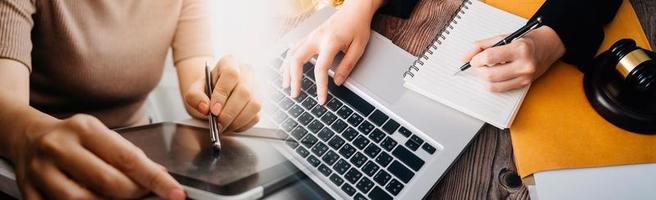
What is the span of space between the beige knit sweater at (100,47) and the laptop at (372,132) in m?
0.21

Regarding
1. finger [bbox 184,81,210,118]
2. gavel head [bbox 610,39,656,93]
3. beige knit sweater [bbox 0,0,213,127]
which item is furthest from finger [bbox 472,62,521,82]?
beige knit sweater [bbox 0,0,213,127]

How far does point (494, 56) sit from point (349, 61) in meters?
0.17

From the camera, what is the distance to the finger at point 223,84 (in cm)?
45

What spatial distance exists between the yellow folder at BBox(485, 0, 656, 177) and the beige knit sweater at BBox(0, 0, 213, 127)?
470 millimetres

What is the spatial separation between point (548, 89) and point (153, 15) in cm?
55

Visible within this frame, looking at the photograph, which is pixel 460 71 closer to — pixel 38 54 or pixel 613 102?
pixel 613 102

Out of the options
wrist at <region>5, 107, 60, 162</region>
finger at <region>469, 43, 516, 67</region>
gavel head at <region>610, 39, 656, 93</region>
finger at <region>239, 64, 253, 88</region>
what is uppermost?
wrist at <region>5, 107, 60, 162</region>

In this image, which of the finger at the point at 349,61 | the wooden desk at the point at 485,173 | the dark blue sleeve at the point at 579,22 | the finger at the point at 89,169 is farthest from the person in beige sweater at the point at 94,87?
the dark blue sleeve at the point at 579,22

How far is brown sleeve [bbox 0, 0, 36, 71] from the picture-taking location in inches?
17.7

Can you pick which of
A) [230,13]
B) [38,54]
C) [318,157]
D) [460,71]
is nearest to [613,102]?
[460,71]

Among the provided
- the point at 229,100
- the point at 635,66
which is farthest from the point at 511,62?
the point at 229,100

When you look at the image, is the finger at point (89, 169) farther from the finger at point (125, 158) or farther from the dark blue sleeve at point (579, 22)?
the dark blue sleeve at point (579, 22)

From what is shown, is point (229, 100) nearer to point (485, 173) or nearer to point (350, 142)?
point (350, 142)

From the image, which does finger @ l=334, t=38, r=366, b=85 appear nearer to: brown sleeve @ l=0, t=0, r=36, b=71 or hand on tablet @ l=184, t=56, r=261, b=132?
hand on tablet @ l=184, t=56, r=261, b=132
